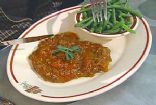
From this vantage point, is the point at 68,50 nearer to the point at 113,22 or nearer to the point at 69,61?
the point at 69,61

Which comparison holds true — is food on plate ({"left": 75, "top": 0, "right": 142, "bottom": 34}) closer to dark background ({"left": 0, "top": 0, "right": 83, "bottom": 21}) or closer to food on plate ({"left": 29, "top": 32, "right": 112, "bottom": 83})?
food on plate ({"left": 29, "top": 32, "right": 112, "bottom": 83})

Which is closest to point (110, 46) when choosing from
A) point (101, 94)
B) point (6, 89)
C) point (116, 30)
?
point (116, 30)

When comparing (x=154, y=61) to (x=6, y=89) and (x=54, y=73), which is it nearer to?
(x=54, y=73)

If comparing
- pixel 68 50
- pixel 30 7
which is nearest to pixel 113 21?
pixel 68 50

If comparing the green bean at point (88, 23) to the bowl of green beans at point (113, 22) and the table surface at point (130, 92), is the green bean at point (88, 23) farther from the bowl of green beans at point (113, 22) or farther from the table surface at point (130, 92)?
the table surface at point (130, 92)

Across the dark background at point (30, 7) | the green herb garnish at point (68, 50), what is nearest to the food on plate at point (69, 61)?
the green herb garnish at point (68, 50)

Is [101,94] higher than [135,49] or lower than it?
lower

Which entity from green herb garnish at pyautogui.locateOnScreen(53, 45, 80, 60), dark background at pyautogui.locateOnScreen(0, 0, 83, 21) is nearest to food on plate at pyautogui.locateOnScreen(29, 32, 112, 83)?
green herb garnish at pyautogui.locateOnScreen(53, 45, 80, 60)
